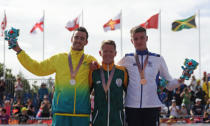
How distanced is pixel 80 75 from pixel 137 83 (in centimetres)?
90

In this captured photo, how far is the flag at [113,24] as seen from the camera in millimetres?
22344

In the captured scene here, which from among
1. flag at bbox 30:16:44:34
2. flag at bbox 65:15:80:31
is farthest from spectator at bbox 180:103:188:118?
flag at bbox 30:16:44:34

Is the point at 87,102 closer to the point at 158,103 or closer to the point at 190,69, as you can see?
the point at 158,103

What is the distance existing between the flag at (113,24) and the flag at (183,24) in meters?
4.21

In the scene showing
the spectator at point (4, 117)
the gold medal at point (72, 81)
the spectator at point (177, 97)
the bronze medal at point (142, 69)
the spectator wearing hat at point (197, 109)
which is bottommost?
the spectator at point (4, 117)

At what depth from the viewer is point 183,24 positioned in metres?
21.0

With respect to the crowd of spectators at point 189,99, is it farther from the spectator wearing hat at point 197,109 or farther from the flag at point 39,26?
the flag at point 39,26

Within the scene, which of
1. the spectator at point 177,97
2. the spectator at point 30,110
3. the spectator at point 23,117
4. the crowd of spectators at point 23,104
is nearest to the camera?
the spectator at point 23,117

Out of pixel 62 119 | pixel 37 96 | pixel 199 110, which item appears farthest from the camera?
Result: pixel 37 96

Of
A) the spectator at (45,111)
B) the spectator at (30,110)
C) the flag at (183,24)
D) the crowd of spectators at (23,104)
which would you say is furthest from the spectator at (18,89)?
the flag at (183,24)

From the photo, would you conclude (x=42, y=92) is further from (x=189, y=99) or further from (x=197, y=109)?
(x=197, y=109)

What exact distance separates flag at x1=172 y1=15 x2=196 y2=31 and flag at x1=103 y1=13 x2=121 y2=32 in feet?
13.8

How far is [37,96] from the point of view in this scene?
17.6 meters

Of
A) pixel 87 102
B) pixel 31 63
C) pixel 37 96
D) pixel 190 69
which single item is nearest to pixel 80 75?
pixel 87 102
